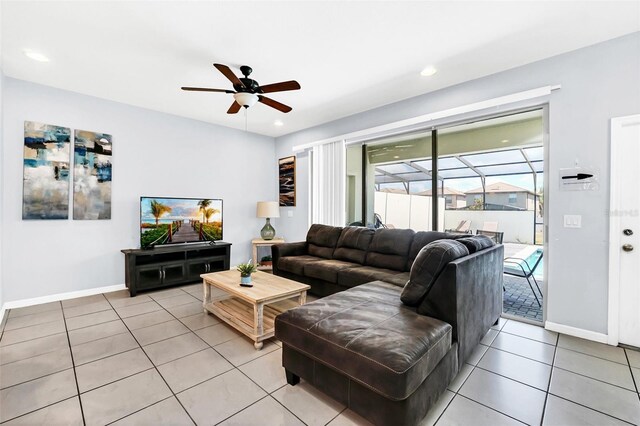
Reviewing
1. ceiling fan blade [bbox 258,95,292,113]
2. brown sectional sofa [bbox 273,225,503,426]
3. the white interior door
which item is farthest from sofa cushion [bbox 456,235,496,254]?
ceiling fan blade [bbox 258,95,292,113]

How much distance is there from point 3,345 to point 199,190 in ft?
9.57

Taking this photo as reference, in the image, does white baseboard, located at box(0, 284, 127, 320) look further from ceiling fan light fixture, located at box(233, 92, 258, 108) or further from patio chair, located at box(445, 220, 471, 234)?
patio chair, located at box(445, 220, 471, 234)

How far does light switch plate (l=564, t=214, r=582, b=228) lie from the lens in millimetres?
2588

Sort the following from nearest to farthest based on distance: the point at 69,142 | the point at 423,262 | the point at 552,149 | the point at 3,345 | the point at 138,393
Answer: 1. the point at 138,393
2. the point at 423,262
3. the point at 3,345
4. the point at 552,149
5. the point at 69,142

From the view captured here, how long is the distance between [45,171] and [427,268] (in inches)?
175

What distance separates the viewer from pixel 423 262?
192 centimetres

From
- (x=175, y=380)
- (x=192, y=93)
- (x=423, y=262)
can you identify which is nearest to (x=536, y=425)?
(x=423, y=262)

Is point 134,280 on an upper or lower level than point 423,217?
lower

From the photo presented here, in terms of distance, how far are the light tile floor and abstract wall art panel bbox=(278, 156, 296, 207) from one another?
310cm

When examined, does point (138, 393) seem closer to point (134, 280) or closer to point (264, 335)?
point (264, 335)

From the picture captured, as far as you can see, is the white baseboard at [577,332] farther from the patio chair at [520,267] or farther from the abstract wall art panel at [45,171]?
the abstract wall art panel at [45,171]

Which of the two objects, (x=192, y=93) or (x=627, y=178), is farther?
(x=192, y=93)

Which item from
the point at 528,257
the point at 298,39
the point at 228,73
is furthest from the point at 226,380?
the point at 528,257

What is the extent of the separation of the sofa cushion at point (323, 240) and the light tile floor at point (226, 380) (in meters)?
1.81
